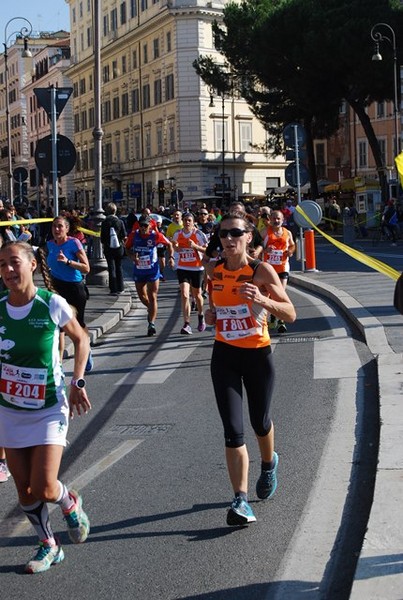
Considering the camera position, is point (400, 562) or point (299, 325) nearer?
point (400, 562)

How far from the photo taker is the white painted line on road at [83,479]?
5.73 meters

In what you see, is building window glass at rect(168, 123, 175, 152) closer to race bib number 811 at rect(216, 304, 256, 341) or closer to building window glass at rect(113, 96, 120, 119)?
building window glass at rect(113, 96, 120, 119)

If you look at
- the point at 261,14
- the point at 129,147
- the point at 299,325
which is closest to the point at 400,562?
the point at 299,325

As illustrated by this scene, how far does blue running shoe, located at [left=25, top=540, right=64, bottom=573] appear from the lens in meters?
4.98

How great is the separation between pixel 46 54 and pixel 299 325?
322ft

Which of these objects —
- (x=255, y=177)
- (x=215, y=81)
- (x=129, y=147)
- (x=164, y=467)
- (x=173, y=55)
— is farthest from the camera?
(x=129, y=147)

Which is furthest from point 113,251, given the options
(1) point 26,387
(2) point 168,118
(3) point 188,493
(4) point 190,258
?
(2) point 168,118

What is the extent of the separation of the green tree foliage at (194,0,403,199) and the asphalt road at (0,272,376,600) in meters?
39.5

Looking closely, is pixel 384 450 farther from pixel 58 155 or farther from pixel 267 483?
pixel 58 155

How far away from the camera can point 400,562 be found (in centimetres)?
467

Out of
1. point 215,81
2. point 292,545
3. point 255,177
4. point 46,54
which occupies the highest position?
point 46,54

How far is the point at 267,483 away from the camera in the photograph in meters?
6.08

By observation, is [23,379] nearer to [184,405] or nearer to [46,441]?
[46,441]

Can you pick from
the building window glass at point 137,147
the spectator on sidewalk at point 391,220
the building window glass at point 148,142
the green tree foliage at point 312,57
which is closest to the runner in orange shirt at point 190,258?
the spectator on sidewalk at point 391,220
